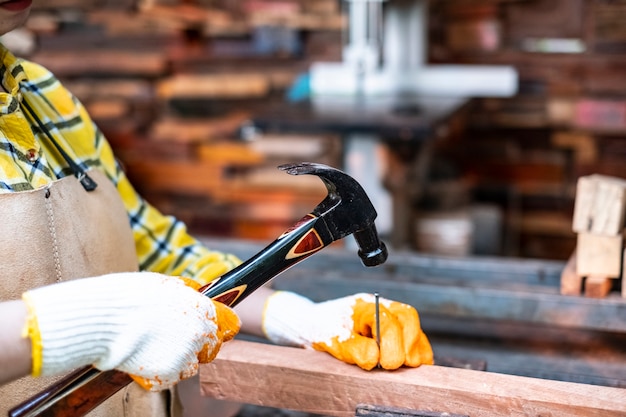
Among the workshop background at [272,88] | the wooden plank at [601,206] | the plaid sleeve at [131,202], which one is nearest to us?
the plaid sleeve at [131,202]

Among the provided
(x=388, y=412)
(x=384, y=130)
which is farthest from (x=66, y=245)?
(x=384, y=130)

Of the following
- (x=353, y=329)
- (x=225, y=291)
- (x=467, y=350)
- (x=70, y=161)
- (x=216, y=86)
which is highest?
(x=70, y=161)

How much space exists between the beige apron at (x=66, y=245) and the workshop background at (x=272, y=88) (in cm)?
343

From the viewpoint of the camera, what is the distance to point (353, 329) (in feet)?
6.42

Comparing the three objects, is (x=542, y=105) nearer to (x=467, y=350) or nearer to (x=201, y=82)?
(x=201, y=82)

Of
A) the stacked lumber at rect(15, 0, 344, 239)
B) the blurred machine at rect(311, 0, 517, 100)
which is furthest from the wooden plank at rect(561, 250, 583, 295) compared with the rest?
the stacked lumber at rect(15, 0, 344, 239)

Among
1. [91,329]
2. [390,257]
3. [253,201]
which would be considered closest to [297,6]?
[253,201]

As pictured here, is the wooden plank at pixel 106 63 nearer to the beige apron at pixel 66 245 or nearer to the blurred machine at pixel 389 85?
the blurred machine at pixel 389 85

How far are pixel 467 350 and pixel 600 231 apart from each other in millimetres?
525

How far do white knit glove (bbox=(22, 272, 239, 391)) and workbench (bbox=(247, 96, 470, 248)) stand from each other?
8.36 feet

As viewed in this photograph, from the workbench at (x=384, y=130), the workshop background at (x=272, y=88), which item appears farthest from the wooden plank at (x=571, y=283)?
the workshop background at (x=272, y=88)

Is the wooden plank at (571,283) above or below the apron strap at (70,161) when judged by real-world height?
below

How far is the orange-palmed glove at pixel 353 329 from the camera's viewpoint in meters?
1.87

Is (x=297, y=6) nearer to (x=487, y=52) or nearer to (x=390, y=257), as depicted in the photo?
(x=487, y=52)
